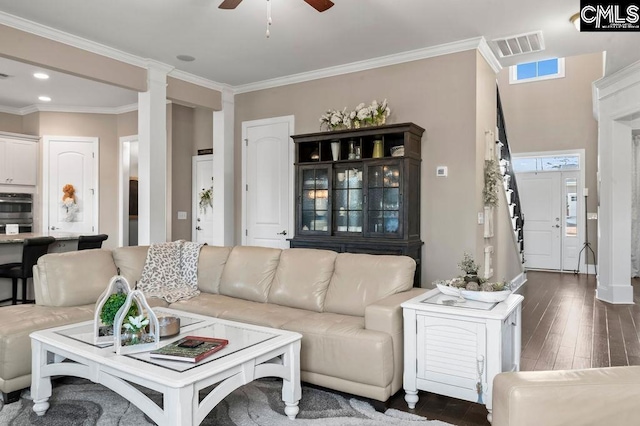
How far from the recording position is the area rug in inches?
98.0

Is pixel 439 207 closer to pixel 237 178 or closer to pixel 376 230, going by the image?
pixel 376 230

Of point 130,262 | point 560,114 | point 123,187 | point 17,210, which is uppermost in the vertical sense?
point 560,114

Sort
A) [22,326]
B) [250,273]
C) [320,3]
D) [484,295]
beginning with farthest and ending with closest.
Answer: [250,273]
[320,3]
[22,326]
[484,295]

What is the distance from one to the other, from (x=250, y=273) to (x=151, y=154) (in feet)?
7.60

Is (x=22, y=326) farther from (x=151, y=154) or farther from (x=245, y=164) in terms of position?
(x=245, y=164)

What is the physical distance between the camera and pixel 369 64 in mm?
5266

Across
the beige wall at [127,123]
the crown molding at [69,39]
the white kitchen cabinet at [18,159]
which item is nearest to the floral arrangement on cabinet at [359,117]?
the crown molding at [69,39]

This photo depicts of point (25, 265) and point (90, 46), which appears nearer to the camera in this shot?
point (25, 265)

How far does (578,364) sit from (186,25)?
178 inches

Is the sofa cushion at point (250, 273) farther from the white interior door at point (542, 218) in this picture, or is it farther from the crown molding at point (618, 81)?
the white interior door at point (542, 218)

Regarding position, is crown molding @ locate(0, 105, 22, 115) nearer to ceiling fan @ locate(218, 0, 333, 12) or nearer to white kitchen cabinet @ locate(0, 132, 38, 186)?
white kitchen cabinet @ locate(0, 132, 38, 186)

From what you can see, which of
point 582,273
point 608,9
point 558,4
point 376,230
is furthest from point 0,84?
point 582,273

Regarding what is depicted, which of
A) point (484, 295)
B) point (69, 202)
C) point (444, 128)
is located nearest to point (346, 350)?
point (484, 295)

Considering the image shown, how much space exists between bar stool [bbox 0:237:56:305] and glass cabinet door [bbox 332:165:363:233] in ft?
9.94
